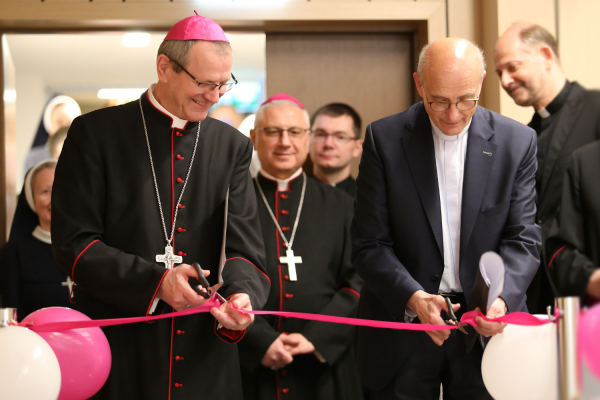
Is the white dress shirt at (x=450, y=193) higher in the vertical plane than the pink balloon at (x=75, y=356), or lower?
higher

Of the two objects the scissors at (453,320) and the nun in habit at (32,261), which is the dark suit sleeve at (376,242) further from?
the nun in habit at (32,261)

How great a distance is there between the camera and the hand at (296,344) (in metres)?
3.24

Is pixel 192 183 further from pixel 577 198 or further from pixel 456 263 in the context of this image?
pixel 577 198

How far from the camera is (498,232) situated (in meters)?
2.36

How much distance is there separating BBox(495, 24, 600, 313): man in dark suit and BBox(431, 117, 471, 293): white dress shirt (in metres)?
0.30

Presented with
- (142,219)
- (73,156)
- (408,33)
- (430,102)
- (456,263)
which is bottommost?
(456,263)

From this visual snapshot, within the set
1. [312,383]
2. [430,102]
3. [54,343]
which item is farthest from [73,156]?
[312,383]

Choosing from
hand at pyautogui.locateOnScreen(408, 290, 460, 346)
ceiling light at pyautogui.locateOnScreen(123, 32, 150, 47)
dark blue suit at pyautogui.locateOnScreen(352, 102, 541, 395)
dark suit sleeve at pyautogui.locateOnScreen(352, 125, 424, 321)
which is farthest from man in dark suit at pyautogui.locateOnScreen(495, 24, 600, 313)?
ceiling light at pyautogui.locateOnScreen(123, 32, 150, 47)

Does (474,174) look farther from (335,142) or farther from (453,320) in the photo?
(335,142)

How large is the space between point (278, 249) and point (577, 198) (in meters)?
2.46

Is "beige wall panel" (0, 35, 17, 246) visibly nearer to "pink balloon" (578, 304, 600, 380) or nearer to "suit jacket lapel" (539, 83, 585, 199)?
"suit jacket lapel" (539, 83, 585, 199)

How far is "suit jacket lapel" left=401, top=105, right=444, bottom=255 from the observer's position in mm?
2379

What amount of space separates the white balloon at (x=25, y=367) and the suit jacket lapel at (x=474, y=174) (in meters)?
1.38

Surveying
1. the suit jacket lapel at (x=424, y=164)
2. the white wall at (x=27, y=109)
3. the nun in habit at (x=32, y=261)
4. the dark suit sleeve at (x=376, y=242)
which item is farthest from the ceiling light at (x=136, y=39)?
the suit jacket lapel at (x=424, y=164)
